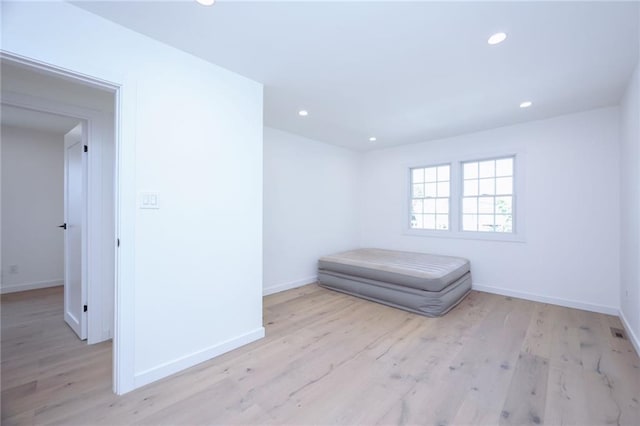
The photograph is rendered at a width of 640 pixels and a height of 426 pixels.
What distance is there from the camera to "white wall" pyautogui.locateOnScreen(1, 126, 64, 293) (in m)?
4.20

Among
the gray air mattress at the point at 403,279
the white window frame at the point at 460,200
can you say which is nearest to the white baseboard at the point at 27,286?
the gray air mattress at the point at 403,279

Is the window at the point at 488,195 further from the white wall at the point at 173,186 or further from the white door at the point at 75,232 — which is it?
the white door at the point at 75,232

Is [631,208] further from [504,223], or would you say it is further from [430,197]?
[430,197]

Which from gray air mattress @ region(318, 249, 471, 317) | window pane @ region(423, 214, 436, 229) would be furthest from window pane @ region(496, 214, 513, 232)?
window pane @ region(423, 214, 436, 229)

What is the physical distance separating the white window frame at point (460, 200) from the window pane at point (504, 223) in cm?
7

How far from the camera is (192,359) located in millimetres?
2191

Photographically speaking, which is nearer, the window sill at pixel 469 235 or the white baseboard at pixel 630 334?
the white baseboard at pixel 630 334

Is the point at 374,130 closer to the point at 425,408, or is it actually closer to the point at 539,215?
the point at 539,215

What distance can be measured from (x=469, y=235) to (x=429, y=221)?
73 centimetres

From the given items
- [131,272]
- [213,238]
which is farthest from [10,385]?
[213,238]

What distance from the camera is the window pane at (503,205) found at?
4078mm

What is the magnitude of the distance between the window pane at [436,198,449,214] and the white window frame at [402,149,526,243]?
109 millimetres

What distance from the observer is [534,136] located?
3.77 metres

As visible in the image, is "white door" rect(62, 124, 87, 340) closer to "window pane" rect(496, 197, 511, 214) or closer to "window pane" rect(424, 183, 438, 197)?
"window pane" rect(424, 183, 438, 197)
